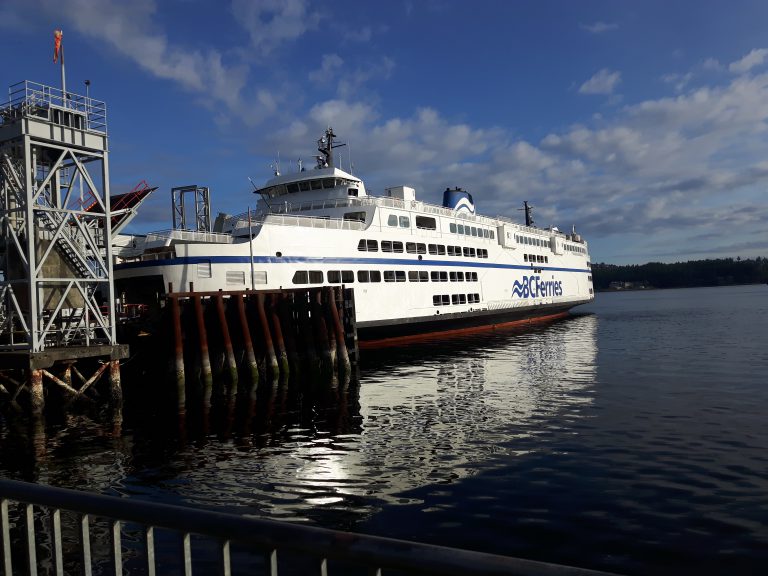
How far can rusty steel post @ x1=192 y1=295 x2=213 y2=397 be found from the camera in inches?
814

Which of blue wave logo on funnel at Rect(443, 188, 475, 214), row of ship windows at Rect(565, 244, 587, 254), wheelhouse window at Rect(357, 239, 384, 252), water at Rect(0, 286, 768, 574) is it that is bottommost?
water at Rect(0, 286, 768, 574)

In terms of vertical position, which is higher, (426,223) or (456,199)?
(456,199)

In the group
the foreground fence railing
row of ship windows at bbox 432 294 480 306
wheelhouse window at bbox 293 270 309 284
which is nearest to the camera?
the foreground fence railing

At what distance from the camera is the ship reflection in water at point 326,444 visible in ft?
32.9

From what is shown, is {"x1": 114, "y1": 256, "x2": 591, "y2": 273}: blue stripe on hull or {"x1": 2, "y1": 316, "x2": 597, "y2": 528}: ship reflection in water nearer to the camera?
{"x1": 2, "y1": 316, "x2": 597, "y2": 528}: ship reflection in water

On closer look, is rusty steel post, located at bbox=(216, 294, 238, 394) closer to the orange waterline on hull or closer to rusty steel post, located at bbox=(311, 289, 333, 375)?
rusty steel post, located at bbox=(311, 289, 333, 375)

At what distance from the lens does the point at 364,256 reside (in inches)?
1212

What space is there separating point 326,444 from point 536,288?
3905 cm

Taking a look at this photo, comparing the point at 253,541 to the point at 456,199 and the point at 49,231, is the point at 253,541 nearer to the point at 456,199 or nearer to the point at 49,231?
the point at 49,231

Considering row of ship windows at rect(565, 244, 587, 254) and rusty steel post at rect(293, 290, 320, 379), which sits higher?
row of ship windows at rect(565, 244, 587, 254)

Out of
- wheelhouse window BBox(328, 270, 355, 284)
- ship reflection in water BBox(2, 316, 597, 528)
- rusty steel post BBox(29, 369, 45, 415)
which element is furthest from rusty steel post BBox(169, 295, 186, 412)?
wheelhouse window BBox(328, 270, 355, 284)

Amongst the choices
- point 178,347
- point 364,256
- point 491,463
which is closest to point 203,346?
point 178,347

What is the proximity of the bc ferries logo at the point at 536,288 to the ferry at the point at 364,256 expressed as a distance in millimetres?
170

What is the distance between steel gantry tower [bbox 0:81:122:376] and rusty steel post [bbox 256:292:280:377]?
566 cm
